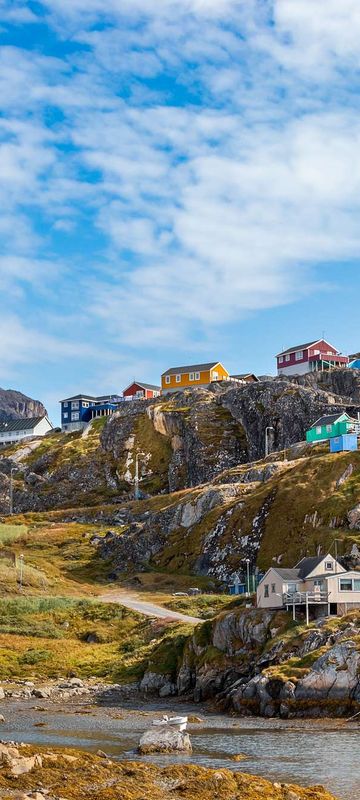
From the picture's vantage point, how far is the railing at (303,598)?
8062cm

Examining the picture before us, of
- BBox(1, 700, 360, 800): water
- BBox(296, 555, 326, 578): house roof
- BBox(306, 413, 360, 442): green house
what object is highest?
BBox(306, 413, 360, 442): green house

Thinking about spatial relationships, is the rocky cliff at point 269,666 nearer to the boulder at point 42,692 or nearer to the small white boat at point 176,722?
the boulder at point 42,692

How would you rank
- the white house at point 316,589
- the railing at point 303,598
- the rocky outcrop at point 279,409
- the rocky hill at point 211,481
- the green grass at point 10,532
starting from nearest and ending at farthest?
1. the railing at point 303,598
2. the white house at point 316,589
3. the rocky hill at point 211,481
4. the green grass at point 10,532
5. the rocky outcrop at point 279,409

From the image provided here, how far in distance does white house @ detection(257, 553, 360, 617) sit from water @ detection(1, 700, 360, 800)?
41.9 ft

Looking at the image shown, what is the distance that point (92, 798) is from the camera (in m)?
39.5

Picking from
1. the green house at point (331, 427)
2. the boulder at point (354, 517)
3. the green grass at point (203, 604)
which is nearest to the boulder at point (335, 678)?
the green grass at point (203, 604)

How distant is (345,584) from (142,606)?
3245cm

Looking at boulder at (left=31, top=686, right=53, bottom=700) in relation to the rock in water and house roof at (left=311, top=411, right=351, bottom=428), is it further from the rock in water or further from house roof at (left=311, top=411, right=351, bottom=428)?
house roof at (left=311, top=411, right=351, bottom=428)

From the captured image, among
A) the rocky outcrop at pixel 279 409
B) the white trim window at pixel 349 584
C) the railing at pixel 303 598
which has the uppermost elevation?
the rocky outcrop at pixel 279 409

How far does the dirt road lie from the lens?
99812mm

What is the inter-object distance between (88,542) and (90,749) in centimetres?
8703

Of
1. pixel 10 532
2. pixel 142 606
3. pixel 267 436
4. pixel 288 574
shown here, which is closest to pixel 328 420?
pixel 267 436

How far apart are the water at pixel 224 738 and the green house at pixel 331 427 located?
69.6 metres

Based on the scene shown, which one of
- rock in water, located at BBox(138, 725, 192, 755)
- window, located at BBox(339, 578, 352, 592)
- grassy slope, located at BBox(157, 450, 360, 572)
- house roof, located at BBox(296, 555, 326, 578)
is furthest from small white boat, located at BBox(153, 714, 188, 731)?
grassy slope, located at BBox(157, 450, 360, 572)
